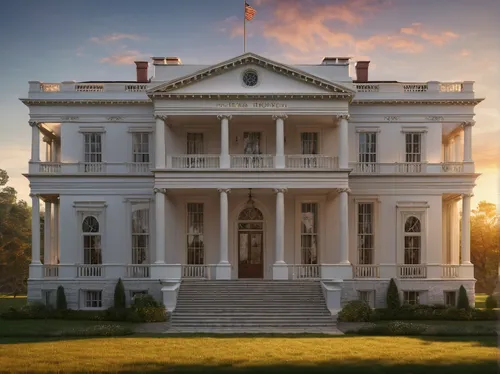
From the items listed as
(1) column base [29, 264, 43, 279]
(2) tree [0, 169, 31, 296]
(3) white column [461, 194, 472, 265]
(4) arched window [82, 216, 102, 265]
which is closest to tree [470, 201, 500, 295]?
(3) white column [461, 194, 472, 265]

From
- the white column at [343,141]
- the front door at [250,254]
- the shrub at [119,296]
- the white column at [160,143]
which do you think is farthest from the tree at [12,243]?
the white column at [343,141]

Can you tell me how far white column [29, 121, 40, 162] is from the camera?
36.2 meters

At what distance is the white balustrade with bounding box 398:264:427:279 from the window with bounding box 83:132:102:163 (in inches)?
705

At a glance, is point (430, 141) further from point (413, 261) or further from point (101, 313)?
point (101, 313)

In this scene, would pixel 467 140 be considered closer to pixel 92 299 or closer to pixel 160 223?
pixel 160 223

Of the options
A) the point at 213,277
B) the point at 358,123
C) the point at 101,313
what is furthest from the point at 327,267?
the point at 101,313

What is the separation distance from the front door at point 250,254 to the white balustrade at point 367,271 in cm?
544

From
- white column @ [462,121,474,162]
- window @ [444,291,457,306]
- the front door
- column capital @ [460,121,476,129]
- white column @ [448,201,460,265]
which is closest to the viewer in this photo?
window @ [444,291,457,306]

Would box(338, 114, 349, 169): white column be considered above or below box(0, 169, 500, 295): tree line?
above

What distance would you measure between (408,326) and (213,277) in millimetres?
11515

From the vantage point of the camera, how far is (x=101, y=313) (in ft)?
103

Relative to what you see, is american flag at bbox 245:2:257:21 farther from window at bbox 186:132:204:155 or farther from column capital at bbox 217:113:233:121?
window at bbox 186:132:204:155

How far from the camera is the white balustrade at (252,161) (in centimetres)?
3475

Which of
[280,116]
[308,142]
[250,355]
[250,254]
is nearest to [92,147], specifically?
[250,254]
